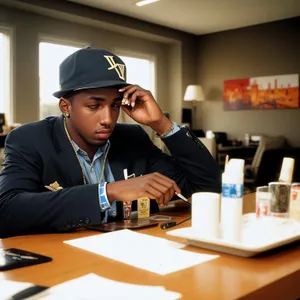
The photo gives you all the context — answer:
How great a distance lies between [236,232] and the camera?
919 mm

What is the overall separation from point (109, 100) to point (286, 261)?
2.71 feet

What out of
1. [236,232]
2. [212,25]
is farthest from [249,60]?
[236,232]

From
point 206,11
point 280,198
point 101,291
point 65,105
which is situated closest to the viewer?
point 101,291

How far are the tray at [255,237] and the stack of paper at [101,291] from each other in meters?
0.25

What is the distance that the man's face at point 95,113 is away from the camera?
1.44 m

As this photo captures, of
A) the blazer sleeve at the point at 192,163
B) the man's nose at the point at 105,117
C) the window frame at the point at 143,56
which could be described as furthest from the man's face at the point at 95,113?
the window frame at the point at 143,56

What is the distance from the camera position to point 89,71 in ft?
4.60

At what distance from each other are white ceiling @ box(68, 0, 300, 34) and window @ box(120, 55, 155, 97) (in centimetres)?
78

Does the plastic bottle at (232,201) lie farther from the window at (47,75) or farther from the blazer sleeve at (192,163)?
the window at (47,75)

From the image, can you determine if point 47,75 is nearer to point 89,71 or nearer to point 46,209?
point 89,71

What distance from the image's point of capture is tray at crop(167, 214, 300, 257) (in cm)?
89

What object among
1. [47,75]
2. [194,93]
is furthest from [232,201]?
[194,93]

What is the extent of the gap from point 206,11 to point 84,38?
1.86m

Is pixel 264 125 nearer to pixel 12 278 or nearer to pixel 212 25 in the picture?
pixel 212 25
